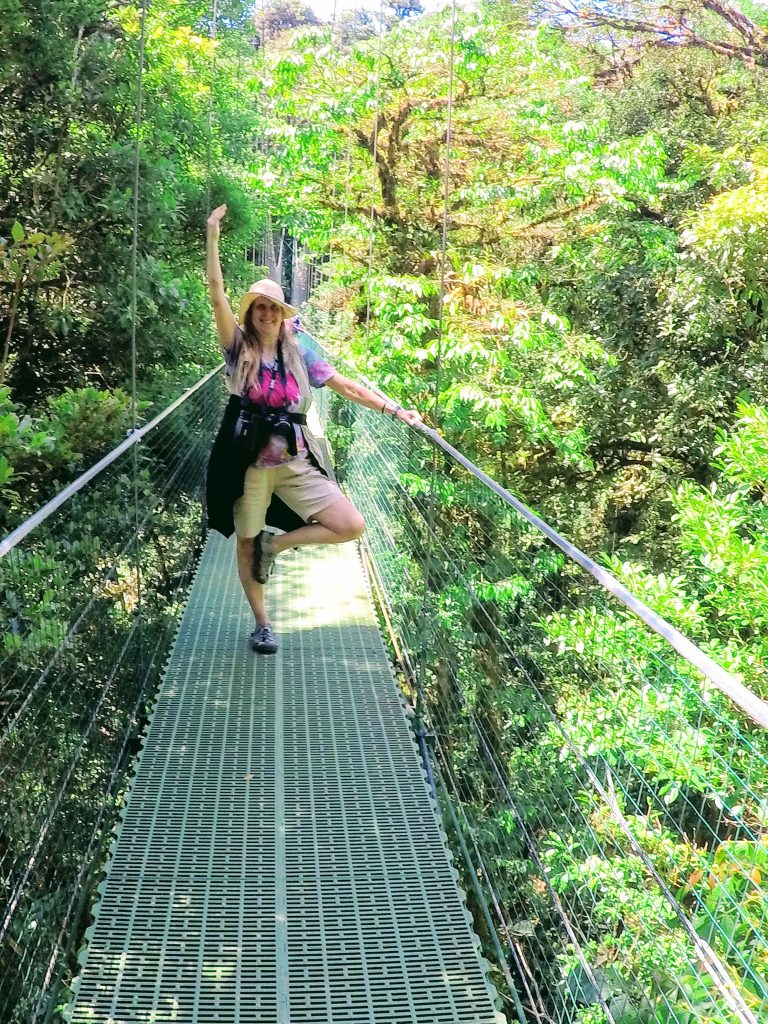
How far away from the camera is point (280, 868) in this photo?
196cm

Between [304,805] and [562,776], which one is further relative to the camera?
[304,805]

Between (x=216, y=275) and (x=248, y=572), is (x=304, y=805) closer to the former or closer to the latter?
(x=248, y=572)

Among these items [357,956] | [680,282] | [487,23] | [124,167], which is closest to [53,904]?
[357,956]

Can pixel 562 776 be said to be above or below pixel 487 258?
below

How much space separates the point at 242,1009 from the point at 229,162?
362 inches

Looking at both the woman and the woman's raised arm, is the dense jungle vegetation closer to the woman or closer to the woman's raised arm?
the woman

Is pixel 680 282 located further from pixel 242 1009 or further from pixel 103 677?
pixel 242 1009

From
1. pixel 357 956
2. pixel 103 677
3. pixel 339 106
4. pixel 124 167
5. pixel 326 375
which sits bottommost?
pixel 357 956

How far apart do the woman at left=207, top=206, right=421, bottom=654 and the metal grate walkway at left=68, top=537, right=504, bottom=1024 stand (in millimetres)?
397

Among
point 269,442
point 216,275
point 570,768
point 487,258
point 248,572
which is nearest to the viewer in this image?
point 570,768

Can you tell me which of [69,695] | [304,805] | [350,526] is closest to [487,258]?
[350,526]

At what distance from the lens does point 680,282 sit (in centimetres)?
718

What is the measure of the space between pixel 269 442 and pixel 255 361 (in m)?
0.21

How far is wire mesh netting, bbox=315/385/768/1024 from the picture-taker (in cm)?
146
